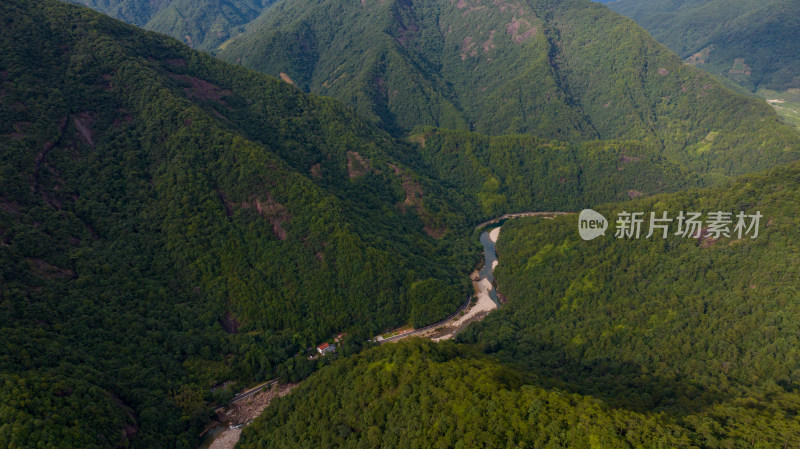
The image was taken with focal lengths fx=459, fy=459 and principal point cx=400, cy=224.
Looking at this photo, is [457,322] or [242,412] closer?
[242,412]

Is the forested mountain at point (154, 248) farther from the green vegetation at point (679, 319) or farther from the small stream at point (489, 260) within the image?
the green vegetation at point (679, 319)

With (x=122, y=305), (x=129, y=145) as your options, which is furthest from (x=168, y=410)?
(x=129, y=145)

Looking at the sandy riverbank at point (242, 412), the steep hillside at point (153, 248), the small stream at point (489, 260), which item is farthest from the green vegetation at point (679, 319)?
the sandy riverbank at point (242, 412)

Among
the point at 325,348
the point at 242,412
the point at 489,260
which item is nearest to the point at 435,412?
the point at 242,412

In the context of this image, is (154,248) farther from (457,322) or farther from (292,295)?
(457,322)


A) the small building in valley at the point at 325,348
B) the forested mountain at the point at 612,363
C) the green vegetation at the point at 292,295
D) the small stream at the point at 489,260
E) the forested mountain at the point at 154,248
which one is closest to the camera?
the forested mountain at the point at 612,363

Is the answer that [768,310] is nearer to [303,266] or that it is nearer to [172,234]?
[303,266]
